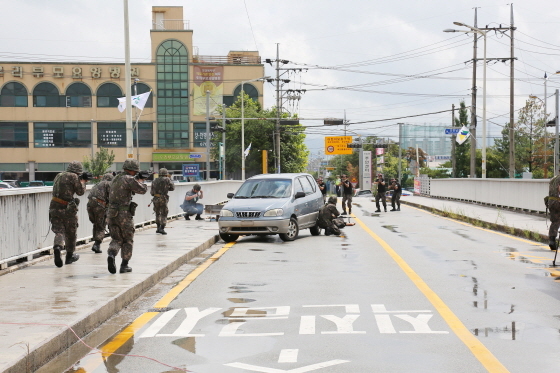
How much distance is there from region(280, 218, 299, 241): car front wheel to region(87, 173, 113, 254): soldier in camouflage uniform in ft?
16.1

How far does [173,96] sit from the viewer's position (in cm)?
8794

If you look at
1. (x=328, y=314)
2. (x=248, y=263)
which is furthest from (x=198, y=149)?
(x=328, y=314)

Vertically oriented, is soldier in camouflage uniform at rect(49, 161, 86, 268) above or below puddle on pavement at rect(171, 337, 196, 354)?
above

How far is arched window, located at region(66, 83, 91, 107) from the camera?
85.8 m

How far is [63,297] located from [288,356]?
12.3 feet

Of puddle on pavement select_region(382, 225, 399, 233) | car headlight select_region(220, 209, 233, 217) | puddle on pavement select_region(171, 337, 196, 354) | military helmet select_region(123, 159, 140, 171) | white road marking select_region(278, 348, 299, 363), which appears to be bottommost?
puddle on pavement select_region(382, 225, 399, 233)

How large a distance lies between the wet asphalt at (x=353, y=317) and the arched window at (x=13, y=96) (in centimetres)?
7617

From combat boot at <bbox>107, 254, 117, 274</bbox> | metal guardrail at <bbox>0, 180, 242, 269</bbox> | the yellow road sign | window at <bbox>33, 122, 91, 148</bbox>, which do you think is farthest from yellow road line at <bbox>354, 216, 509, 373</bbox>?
the yellow road sign

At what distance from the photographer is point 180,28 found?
87.6m

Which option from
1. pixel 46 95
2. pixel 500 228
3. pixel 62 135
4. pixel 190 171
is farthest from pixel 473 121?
pixel 46 95

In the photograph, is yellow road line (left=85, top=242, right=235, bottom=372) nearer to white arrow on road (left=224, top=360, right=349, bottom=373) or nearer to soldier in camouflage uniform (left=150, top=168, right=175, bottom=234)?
white arrow on road (left=224, top=360, right=349, bottom=373)

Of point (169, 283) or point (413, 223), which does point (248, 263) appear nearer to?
point (169, 283)

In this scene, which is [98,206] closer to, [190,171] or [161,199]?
[161,199]

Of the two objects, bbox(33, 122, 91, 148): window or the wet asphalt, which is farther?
bbox(33, 122, 91, 148): window
